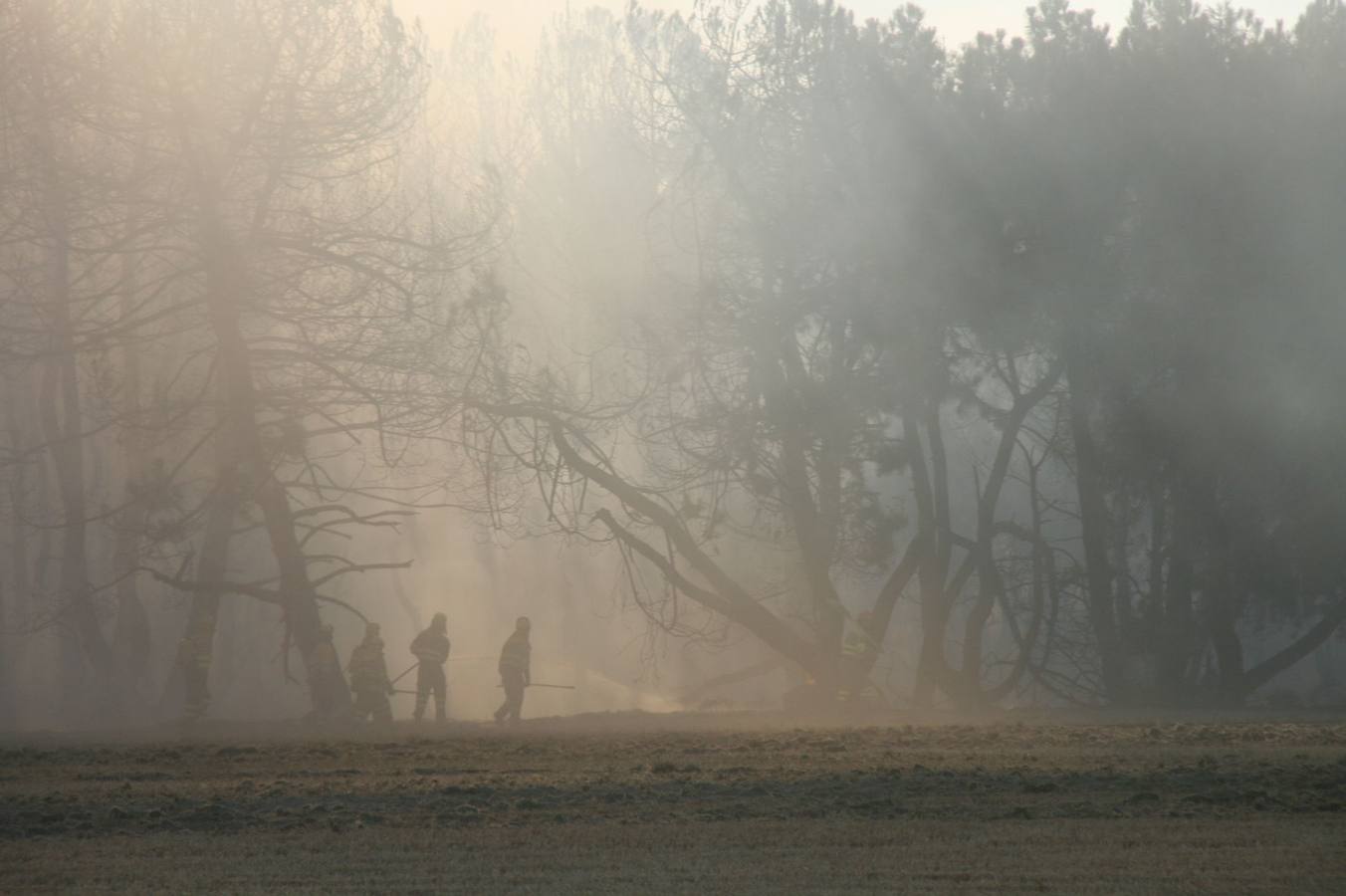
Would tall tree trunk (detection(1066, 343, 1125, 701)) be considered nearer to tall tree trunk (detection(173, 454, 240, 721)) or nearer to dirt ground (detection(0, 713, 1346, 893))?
dirt ground (detection(0, 713, 1346, 893))

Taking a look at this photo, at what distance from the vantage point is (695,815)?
9.71 metres

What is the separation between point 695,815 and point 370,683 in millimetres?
11566

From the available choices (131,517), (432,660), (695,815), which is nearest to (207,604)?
(432,660)

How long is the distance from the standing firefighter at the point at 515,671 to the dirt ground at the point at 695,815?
6.56 meters

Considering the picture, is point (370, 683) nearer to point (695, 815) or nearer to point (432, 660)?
point (432, 660)

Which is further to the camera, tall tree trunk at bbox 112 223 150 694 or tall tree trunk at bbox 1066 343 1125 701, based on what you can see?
tall tree trunk at bbox 1066 343 1125 701

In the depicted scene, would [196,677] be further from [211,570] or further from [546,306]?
[546,306]

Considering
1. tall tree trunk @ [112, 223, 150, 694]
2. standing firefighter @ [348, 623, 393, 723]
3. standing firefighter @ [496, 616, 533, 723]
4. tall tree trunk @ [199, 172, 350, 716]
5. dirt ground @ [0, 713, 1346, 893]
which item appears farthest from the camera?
standing firefighter @ [496, 616, 533, 723]

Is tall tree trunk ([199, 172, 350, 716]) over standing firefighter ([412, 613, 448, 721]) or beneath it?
over

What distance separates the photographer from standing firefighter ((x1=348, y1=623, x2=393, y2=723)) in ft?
66.9

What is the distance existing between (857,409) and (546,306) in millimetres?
6181

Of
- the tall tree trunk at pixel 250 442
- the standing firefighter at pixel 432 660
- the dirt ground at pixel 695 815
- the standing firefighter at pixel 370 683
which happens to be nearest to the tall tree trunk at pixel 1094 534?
the dirt ground at pixel 695 815

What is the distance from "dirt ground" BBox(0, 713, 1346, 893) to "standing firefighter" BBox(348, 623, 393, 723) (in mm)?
5916

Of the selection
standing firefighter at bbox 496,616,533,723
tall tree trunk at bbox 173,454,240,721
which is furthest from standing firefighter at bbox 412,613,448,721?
tall tree trunk at bbox 173,454,240,721
